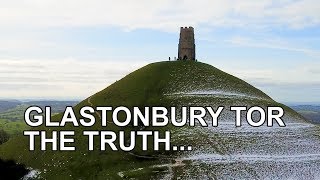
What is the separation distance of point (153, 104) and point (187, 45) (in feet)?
78.9

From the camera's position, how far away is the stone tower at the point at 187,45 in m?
92.9

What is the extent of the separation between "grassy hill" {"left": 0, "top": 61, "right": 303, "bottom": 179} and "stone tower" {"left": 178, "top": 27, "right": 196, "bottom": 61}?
329 centimetres

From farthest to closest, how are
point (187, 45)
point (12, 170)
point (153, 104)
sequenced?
point (187, 45) < point (153, 104) < point (12, 170)

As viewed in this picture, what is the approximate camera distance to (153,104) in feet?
245

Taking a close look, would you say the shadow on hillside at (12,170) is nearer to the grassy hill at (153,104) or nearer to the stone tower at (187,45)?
the grassy hill at (153,104)

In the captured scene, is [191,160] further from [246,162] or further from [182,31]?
[182,31]

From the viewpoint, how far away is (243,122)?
231 ft

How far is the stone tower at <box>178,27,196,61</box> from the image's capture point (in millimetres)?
92950

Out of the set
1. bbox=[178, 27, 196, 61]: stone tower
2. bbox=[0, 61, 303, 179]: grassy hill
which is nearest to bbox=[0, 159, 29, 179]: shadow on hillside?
bbox=[0, 61, 303, 179]: grassy hill

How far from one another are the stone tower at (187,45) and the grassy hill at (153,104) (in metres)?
3.29

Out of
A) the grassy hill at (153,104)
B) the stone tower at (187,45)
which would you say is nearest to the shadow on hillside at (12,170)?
the grassy hill at (153,104)

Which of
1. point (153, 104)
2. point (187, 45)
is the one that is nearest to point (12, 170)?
point (153, 104)

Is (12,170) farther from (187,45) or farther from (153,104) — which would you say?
(187,45)

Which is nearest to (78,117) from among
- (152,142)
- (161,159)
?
(152,142)
